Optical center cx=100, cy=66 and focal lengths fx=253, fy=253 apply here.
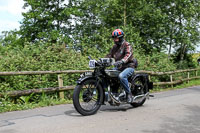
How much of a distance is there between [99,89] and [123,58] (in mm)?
1039

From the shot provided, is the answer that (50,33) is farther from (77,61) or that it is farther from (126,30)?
(77,61)

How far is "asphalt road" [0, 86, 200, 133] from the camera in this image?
468 centimetres

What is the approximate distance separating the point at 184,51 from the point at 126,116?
25.6 m

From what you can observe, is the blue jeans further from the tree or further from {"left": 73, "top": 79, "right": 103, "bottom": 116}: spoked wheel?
the tree

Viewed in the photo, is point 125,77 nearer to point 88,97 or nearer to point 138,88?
point 138,88

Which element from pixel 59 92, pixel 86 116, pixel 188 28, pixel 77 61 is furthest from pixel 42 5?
pixel 86 116

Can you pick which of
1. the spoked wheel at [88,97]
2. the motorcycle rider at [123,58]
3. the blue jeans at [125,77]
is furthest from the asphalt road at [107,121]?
the motorcycle rider at [123,58]

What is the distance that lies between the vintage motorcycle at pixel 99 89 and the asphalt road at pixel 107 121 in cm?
27

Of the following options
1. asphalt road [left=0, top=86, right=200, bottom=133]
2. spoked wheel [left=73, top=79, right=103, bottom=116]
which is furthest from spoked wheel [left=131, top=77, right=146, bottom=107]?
spoked wheel [left=73, top=79, right=103, bottom=116]

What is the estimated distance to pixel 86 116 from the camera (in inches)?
229

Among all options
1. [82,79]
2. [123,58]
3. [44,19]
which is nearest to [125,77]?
[123,58]

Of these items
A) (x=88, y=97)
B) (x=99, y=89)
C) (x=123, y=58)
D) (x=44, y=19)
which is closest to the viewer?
(x=88, y=97)

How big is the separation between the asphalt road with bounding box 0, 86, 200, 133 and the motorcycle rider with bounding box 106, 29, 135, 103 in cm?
74

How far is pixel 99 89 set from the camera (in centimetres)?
618
